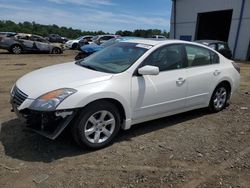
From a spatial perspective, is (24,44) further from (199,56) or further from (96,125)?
(96,125)

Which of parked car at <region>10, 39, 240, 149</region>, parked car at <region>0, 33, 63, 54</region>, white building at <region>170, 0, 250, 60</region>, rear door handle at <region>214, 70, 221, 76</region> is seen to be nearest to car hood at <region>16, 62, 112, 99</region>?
parked car at <region>10, 39, 240, 149</region>

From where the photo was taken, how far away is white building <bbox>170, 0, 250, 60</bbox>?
70.6 feet

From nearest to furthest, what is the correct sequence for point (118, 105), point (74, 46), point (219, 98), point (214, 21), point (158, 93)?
point (118, 105) < point (158, 93) < point (219, 98) < point (214, 21) < point (74, 46)

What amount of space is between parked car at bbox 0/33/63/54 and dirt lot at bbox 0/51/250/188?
16.3m

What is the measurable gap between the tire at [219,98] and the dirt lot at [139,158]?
721 millimetres

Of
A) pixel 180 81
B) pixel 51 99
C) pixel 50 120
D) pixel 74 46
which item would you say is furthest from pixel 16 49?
pixel 50 120

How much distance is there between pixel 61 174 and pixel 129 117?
142 cm

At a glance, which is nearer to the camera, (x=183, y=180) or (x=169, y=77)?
(x=183, y=180)

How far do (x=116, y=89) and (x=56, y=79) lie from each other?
889mm

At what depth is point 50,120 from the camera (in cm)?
371

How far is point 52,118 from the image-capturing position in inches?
146

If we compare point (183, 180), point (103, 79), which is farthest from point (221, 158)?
point (103, 79)

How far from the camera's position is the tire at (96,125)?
3.92m

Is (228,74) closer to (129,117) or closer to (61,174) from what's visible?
(129,117)
